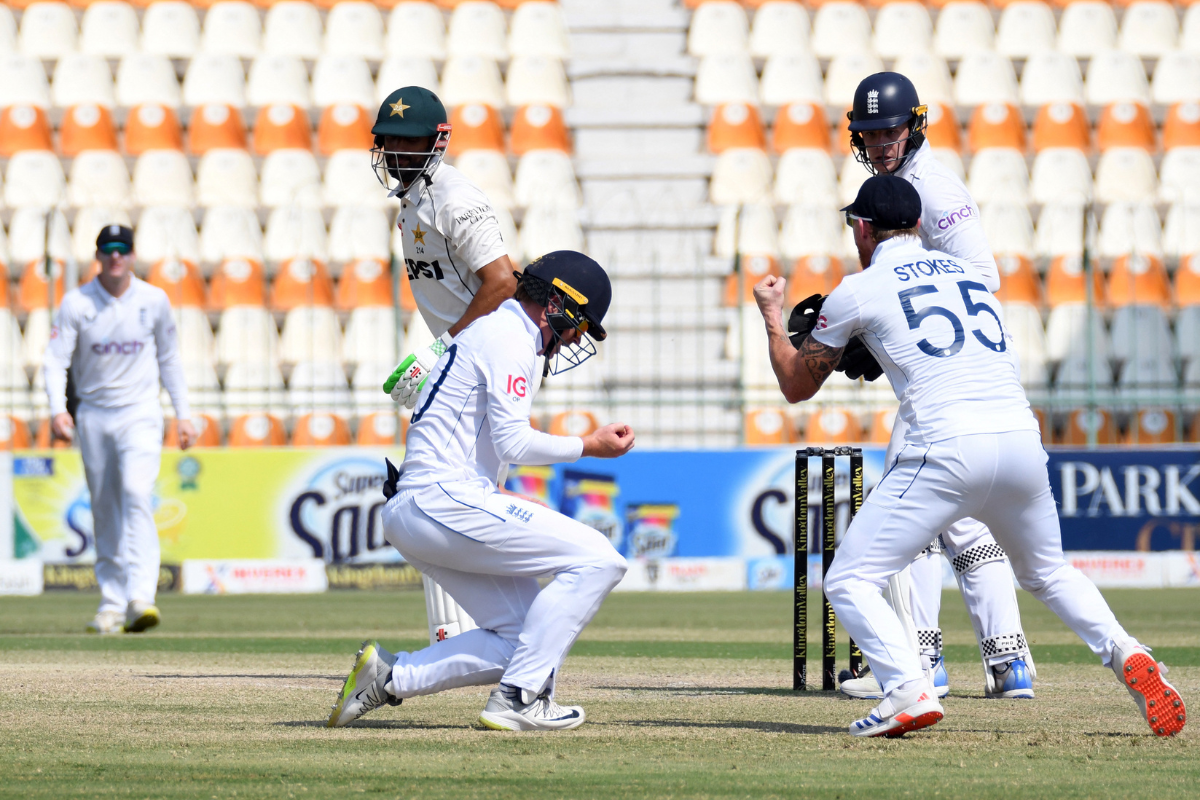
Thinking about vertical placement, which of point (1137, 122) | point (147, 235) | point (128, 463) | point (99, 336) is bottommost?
point (128, 463)

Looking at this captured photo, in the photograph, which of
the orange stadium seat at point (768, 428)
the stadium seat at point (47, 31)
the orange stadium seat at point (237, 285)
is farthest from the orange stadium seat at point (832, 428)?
the stadium seat at point (47, 31)

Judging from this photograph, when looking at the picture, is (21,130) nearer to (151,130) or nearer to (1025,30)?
(151,130)

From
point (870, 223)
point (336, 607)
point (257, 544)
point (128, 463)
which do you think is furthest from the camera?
point (257, 544)

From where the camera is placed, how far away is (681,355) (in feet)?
52.1

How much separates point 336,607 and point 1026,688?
689cm

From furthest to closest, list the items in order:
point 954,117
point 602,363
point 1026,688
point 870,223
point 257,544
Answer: point 954,117
point 602,363
point 257,544
point 1026,688
point 870,223

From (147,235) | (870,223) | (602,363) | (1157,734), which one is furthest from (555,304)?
(147,235)

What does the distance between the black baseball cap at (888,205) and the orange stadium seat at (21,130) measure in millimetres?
15471

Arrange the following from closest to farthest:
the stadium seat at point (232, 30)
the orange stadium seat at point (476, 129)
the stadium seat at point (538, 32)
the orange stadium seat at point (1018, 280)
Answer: the orange stadium seat at point (1018, 280) < the orange stadium seat at point (476, 129) < the stadium seat at point (232, 30) < the stadium seat at point (538, 32)

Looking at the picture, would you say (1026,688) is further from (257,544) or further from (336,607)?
(257,544)

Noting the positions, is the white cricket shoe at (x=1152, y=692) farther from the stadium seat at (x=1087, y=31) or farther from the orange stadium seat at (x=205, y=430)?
the stadium seat at (x=1087, y=31)

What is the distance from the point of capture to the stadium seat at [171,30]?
1955 cm

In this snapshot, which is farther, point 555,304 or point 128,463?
point 128,463

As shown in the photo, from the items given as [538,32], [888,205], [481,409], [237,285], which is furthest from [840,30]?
[481,409]
